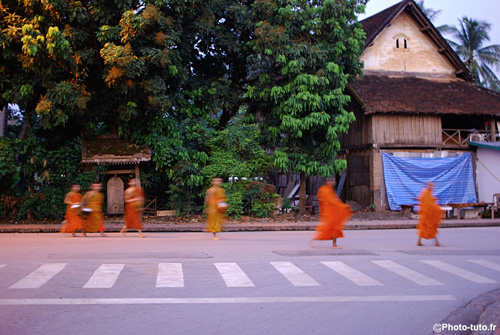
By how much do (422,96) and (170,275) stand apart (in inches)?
880

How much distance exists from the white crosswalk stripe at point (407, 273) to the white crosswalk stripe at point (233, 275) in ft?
8.69

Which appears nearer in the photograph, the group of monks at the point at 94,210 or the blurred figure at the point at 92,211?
Answer: the group of monks at the point at 94,210

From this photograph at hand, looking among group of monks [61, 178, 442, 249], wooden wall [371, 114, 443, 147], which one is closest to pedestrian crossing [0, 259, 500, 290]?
group of monks [61, 178, 442, 249]

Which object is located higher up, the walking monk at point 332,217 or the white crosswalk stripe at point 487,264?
the walking monk at point 332,217

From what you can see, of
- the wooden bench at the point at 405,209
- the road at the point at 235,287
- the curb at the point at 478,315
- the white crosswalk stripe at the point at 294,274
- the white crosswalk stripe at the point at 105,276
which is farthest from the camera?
the wooden bench at the point at 405,209

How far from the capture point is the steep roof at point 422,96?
26594 millimetres

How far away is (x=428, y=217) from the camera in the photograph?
12.9 meters

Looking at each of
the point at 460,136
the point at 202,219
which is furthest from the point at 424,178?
the point at 202,219

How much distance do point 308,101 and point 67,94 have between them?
941cm

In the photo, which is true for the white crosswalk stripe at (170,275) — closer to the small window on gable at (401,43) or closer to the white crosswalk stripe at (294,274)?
the white crosswalk stripe at (294,274)

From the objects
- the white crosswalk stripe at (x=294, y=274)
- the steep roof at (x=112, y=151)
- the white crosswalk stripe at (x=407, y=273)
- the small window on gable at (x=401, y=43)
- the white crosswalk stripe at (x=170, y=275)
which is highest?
the small window on gable at (x=401, y=43)

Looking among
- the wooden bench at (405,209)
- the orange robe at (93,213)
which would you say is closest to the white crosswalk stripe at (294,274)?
the orange robe at (93,213)

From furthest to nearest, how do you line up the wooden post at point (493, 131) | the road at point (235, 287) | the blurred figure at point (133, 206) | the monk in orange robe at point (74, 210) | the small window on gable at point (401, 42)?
1. the small window on gable at point (401, 42)
2. the wooden post at point (493, 131)
3. the monk in orange robe at point (74, 210)
4. the blurred figure at point (133, 206)
5. the road at point (235, 287)

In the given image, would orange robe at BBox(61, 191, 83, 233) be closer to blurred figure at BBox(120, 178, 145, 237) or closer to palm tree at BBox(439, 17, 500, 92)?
blurred figure at BBox(120, 178, 145, 237)
